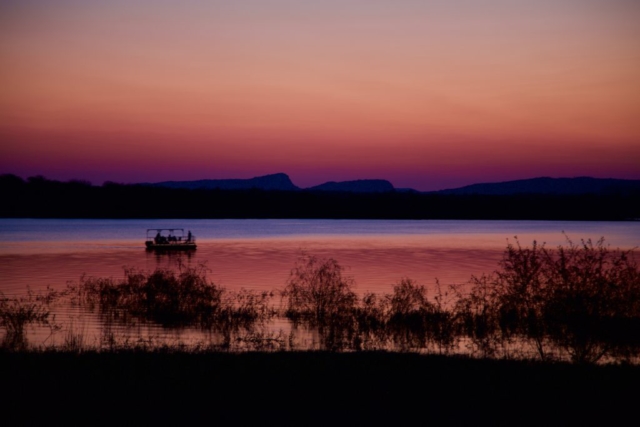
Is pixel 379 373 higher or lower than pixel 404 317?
higher

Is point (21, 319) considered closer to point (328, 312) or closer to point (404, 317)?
point (328, 312)

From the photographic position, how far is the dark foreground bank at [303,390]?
10.2 m

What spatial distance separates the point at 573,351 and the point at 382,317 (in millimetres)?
8338

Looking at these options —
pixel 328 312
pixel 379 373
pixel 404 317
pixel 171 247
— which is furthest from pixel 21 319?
pixel 171 247

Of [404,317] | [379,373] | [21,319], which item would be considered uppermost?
[379,373]

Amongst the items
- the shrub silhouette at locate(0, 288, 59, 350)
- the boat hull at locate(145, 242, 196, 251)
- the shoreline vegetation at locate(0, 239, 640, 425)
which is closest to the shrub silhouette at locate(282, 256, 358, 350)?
the shoreline vegetation at locate(0, 239, 640, 425)

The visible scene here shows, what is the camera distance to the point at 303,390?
11859 mm

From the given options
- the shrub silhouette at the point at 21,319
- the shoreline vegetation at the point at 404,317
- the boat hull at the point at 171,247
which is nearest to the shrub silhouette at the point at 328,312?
the shoreline vegetation at the point at 404,317

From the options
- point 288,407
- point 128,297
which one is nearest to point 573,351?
point 288,407

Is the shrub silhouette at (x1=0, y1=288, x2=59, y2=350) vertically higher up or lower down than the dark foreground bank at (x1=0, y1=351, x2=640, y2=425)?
lower down

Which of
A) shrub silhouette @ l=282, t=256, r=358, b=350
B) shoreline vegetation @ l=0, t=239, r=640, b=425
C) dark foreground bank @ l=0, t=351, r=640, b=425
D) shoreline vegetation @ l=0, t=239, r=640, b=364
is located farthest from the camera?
shrub silhouette @ l=282, t=256, r=358, b=350

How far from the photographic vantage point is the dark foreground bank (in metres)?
10.2

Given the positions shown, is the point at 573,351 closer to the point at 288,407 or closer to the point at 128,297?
the point at 288,407

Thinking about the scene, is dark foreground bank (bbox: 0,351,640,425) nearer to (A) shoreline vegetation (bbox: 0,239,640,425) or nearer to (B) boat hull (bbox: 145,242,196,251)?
(A) shoreline vegetation (bbox: 0,239,640,425)
